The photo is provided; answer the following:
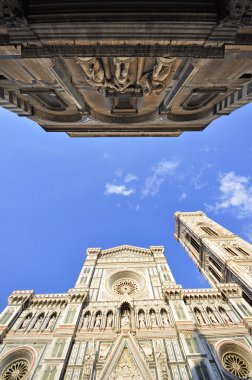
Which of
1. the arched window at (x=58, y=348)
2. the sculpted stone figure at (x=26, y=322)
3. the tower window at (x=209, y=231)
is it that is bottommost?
the arched window at (x=58, y=348)

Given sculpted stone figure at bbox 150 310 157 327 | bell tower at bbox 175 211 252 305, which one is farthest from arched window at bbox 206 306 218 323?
sculpted stone figure at bbox 150 310 157 327

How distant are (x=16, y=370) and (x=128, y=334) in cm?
766

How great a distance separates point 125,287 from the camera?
68.6 ft

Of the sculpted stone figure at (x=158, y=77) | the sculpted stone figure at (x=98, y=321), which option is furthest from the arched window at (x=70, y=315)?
the sculpted stone figure at (x=158, y=77)

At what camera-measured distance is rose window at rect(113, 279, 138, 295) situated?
20.3 metres

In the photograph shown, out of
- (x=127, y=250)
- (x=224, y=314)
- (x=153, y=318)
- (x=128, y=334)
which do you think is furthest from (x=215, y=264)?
(x=128, y=334)

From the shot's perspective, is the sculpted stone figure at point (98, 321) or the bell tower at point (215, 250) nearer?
the sculpted stone figure at point (98, 321)

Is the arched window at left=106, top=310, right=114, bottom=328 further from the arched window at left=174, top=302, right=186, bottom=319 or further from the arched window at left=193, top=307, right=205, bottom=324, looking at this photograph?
the arched window at left=193, top=307, right=205, bottom=324

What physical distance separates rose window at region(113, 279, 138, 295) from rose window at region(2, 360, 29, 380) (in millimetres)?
9347

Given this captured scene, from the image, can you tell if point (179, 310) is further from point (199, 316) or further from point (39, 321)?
point (39, 321)

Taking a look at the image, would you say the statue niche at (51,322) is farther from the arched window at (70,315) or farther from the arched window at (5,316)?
the arched window at (5,316)

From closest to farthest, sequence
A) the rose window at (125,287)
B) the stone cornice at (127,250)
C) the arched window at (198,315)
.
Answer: the arched window at (198,315) → the rose window at (125,287) → the stone cornice at (127,250)

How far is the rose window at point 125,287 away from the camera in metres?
20.3

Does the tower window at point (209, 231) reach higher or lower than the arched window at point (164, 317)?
higher
